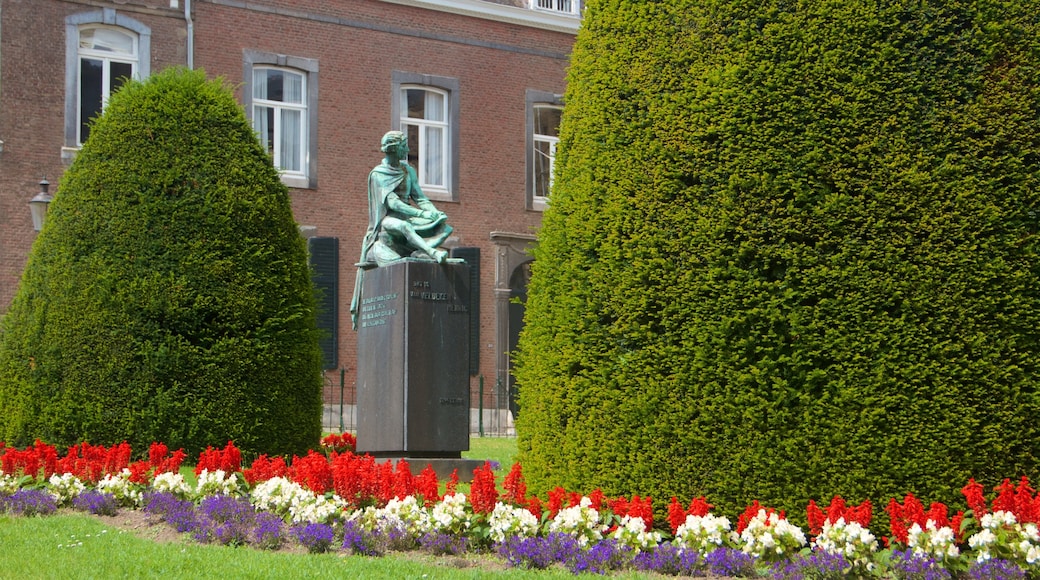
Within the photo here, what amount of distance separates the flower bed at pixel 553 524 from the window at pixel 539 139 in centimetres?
1923

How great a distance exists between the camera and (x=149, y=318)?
37.9 feet

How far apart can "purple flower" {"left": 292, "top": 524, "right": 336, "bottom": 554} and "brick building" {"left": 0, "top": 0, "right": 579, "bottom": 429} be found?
1603 centimetres

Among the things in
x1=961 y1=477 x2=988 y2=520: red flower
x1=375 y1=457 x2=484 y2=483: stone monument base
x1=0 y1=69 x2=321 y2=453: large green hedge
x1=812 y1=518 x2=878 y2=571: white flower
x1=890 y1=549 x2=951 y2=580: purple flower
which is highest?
x1=0 y1=69 x2=321 y2=453: large green hedge

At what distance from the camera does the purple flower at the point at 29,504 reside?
8836 millimetres

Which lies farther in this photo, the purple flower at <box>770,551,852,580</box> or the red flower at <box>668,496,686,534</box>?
the red flower at <box>668,496,686,534</box>

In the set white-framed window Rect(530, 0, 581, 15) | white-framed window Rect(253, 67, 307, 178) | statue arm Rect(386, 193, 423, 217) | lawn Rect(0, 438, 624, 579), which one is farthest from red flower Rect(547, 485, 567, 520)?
white-framed window Rect(530, 0, 581, 15)

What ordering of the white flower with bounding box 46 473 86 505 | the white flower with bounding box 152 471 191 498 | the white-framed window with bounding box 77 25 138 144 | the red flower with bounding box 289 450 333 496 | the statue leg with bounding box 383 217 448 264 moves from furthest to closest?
the white-framed window with bounding box 77 25 138 144 < the statue leg with bounding box 383 217 448 264 < the white flower with bounding box 46 473 86 505 < the white flower with bounding box 152 471 191 498 < the red flower with bounding box 289 450 333 496

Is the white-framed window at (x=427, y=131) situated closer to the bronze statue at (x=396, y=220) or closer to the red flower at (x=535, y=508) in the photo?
the bronze statue at (x=396, y=220)

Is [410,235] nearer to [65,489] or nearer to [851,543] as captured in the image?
[65,489]

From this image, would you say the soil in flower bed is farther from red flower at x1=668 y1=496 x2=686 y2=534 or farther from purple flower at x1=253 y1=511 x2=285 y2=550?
red flower at x1=668 y1=496 x2=686 y2=534

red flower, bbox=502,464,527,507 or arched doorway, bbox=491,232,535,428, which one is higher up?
arched doorway, bbox=491,232,535,428

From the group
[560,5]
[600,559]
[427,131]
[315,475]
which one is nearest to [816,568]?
[600,559]

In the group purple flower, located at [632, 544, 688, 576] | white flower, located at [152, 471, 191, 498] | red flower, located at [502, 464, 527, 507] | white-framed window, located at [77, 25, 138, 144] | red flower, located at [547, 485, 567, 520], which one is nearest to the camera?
purple flower, located at [632, 544, 688, 576]

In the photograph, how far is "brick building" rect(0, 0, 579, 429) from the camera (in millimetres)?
22922
